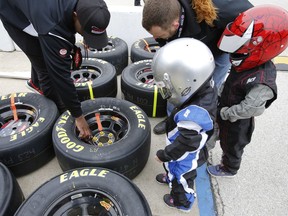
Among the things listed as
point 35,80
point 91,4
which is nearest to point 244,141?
point 91,4

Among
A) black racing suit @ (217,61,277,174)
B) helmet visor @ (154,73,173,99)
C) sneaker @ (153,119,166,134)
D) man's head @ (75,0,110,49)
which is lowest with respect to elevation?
sneaker @ (153,119,166,134)

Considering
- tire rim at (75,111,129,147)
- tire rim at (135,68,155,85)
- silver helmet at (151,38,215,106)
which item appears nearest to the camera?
silver helmet at (151,38,215,106)

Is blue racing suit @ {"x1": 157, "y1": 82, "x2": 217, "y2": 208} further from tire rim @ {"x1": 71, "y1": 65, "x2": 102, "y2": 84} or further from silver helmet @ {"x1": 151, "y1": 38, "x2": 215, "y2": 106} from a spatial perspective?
tire rim @ {"x1": 71, "y1": 65, "x2": 102, "y2": 84}

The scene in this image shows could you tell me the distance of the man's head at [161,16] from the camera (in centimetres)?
180

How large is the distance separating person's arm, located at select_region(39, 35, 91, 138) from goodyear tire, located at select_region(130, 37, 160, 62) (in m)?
1.88

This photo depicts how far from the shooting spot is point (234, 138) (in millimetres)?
2227

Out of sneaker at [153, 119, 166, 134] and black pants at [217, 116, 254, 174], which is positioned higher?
black pants at [217, 116, 254, 174]

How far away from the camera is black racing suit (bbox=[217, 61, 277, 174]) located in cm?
192

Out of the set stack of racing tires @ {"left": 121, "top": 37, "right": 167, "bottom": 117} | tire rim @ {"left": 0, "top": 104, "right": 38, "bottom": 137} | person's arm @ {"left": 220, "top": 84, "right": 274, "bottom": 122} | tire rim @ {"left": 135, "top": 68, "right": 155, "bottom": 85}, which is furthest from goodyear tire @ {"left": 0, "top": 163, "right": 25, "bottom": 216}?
tire rim @ {"left": 135, "top": 68, "right": 155, "bottom": 85}

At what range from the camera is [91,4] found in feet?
6.07

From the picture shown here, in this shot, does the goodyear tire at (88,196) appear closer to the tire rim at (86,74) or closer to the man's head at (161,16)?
the man's head at (161,16)

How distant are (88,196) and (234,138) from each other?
1255mm

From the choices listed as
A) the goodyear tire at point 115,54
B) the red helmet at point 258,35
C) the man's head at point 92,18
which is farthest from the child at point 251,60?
the goodyear tire at point 115,54

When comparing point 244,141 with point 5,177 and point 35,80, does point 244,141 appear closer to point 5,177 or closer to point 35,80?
point 5,177
